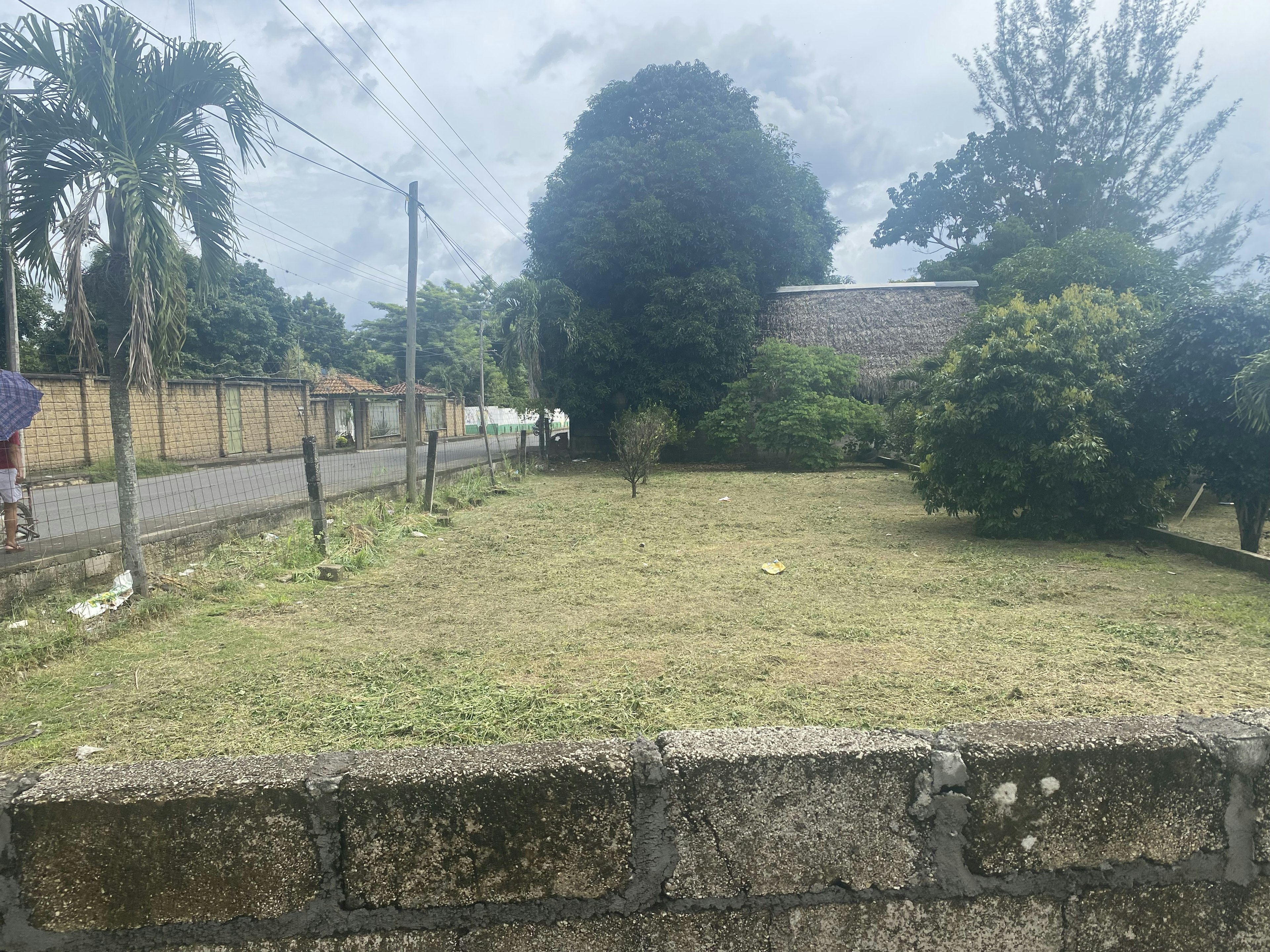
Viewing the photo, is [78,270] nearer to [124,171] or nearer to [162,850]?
[124,171]

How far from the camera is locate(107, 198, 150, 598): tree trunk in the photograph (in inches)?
204

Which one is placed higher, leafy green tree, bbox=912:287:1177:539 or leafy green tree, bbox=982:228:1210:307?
leafy green tree, bbox=982:228:1210:307

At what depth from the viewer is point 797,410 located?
1769cm

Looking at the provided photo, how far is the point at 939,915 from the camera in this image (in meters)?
1.75

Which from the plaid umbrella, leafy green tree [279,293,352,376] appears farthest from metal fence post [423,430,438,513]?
leafy green tree [279,293,352,376]

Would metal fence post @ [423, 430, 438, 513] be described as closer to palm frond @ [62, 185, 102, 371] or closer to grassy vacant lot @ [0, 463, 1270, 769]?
grassy vacant lot @ [0, 463, 1270, 769]

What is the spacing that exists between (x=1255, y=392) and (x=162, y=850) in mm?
7535

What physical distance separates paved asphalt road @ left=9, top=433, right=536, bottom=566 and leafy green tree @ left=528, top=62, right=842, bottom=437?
4.33 m

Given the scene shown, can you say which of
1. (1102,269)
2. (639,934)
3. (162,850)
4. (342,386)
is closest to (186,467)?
(342,386)

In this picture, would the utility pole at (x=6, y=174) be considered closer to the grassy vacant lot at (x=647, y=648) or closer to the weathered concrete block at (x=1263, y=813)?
the grassy vacant lot at (x=647, y=648)

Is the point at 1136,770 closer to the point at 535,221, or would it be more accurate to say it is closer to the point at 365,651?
the point at 365,651

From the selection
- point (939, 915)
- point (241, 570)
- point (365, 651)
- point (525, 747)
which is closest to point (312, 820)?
point (525, 747)

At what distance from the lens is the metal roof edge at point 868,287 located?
75.6 ft

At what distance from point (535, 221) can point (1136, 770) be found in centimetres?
2140
